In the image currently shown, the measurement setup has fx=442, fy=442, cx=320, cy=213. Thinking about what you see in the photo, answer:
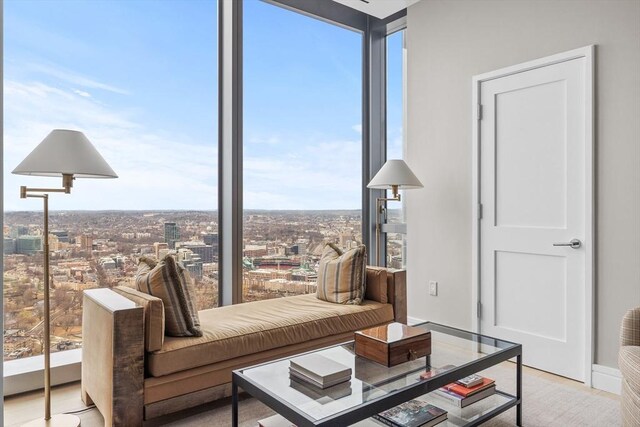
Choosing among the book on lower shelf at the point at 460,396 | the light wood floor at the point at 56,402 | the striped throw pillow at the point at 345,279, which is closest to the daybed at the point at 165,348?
the light wood floor at the point at 56,402

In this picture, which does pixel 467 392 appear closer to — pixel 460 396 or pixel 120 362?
pixel 460 396

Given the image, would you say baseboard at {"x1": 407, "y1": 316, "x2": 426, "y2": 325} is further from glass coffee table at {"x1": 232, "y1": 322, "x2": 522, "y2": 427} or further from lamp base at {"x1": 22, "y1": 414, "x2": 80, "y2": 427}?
lamp base at {"x1": 22, "y1": 414, "x2": 80, "y2": 427}

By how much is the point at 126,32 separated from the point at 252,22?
1.04 meters

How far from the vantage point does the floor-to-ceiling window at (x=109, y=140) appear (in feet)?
8.90

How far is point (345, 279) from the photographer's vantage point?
314 centimetres

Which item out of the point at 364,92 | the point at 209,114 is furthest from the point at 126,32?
the point at 364,92

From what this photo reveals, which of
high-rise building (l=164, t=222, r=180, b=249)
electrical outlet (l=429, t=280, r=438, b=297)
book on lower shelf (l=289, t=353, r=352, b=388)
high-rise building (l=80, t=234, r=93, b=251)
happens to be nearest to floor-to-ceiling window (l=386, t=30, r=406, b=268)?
electrical outlet (l=429, t=280, r=438, b=297)

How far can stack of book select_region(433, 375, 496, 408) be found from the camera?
2111 mm

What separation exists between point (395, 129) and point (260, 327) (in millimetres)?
2608

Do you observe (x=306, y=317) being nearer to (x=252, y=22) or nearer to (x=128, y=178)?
(x=128, y=178)

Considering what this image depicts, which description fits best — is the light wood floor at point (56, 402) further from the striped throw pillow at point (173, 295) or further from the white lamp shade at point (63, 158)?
the white lamp shade at point (63, 158)

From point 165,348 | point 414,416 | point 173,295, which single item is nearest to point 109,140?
point 173,295

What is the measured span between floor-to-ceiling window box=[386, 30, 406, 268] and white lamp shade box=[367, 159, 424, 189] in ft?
2.43

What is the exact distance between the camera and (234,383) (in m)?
1.83
